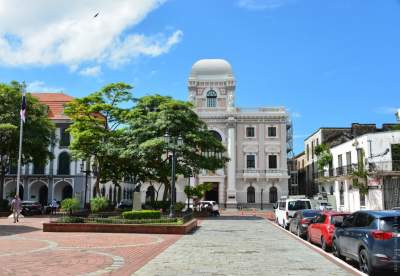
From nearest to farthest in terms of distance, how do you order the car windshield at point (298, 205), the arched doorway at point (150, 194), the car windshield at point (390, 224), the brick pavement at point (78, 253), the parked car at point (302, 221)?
the car windshield at point (390, 224) < the brick pavement at point (78, 253) < the parked car at point (302, 221) < the car windshield at point (298, 205) < the arched doorway at point (150, 194)

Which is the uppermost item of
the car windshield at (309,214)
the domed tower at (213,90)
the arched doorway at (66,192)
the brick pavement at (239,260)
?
the domed tower at (213,90)

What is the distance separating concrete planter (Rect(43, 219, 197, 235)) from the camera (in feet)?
68.2

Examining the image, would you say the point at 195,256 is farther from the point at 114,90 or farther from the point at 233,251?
the point at 114,90

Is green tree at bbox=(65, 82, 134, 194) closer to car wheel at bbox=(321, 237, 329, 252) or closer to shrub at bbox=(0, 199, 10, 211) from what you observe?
shrub at bbox=(0, 199, 10, 211)

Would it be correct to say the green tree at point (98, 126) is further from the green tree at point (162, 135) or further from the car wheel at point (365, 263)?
the car wheel at point (365, 263)

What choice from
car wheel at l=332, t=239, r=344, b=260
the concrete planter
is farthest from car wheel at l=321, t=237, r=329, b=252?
the concrete planter

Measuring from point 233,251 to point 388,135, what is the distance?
25.7 m

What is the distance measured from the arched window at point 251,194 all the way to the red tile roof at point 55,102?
2460 centimetres

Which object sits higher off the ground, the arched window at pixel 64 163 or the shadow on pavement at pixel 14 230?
the arched window at pixel 64 163

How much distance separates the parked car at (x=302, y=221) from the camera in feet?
64.8

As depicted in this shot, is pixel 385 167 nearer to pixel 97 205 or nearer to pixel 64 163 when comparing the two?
pixel 97 205

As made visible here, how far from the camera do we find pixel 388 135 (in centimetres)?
3562

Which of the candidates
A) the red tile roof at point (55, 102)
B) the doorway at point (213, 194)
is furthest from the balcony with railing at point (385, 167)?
the red tile roof at point (55, 102)

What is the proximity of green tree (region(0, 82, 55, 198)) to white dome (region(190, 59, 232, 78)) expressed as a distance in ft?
82.5
